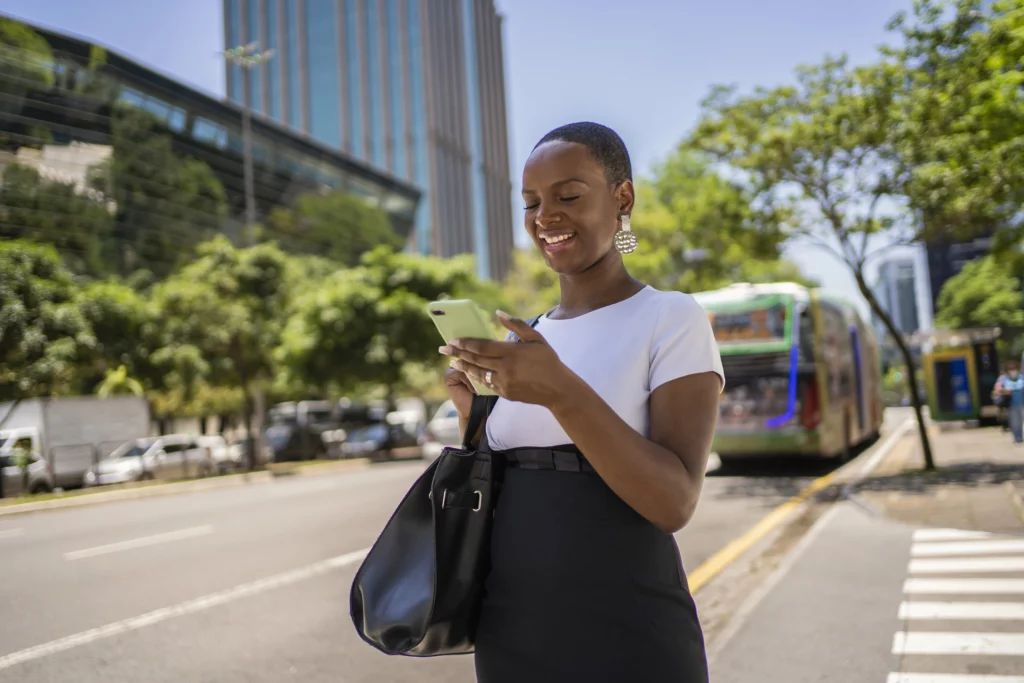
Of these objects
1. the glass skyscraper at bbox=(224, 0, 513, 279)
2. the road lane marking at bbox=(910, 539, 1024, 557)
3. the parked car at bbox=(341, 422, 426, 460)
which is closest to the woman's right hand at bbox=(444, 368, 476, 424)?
the road lane marking at bbox=(910, 539, 1024, 557)

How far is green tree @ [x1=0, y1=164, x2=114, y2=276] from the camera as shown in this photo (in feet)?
14.5

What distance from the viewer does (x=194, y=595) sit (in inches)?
257

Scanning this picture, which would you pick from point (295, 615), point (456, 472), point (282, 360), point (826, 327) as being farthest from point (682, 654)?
point (282, 360)

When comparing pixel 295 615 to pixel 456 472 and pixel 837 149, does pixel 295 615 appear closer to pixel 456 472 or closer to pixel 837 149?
pixel 456 472

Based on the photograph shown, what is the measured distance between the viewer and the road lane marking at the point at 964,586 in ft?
19.5

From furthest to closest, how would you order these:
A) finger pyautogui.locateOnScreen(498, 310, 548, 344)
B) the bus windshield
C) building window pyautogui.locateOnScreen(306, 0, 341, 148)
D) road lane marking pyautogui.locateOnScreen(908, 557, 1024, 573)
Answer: building window pyautogui.locateOnScreen(306, 0, 341, 148) → the bus windshield → road lane marking pyautogui.locateOnScreen(908, 557, 1024, 573) → finger pyautogui.locateOnScreen(498, 310, 548, 344)

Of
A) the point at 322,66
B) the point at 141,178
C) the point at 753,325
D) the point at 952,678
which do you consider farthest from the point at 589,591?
the point at 322,66

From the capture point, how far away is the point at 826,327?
15.1 meters

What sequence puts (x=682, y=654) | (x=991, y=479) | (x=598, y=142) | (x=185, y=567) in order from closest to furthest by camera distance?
(x=682, y=654), (x=598, y=142), (x=185, y=567), (x=991, y=479)

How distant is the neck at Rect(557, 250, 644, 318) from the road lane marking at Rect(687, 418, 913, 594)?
333cm

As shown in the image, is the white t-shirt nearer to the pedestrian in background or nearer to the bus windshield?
the bus windshield

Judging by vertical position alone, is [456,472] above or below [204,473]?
above

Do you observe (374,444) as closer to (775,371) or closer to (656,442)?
(775,371)

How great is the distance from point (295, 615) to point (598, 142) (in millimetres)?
5179
